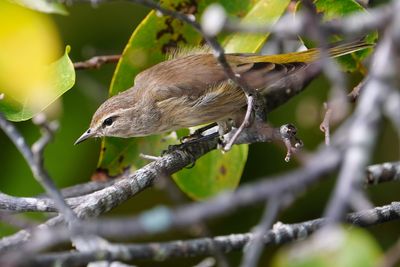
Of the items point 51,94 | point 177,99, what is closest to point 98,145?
point 177,99

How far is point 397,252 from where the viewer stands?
1.59 m

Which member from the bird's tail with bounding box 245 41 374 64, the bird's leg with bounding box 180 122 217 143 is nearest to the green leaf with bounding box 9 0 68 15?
the bird's leg with bounding box 180 122 217 143

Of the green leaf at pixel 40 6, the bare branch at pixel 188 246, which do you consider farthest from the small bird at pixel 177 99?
the bare branch at pixel 188 246

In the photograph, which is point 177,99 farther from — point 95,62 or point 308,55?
point 308,55

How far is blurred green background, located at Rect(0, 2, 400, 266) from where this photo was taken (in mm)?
4586

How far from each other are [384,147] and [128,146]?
1619 millimetres

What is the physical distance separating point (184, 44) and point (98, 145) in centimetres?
101

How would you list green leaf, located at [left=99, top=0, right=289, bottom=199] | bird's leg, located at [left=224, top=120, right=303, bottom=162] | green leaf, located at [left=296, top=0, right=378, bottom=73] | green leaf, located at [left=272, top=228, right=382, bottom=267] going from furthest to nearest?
green leaf, located at [left=99, top=0, right=289, bottom=199] → green leaf, located at [left=296, top=0, right=378, bottom=73] → bird's leg, located at [left=224, top=120, right=303, bottom=162] → green leaf, located at [left=272, top=228, right=382, bottom=267]

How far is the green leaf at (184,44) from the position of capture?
412cm

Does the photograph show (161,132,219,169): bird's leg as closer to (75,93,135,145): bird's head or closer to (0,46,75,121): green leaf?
(75,93,135,145): bird's head

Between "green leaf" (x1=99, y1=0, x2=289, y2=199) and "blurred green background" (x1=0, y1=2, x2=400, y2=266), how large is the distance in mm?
346

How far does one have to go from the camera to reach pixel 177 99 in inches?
170

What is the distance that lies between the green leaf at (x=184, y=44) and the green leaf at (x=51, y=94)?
663 mm

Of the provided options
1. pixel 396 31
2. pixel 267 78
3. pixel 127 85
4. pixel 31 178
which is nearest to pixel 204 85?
pixel 127 85
